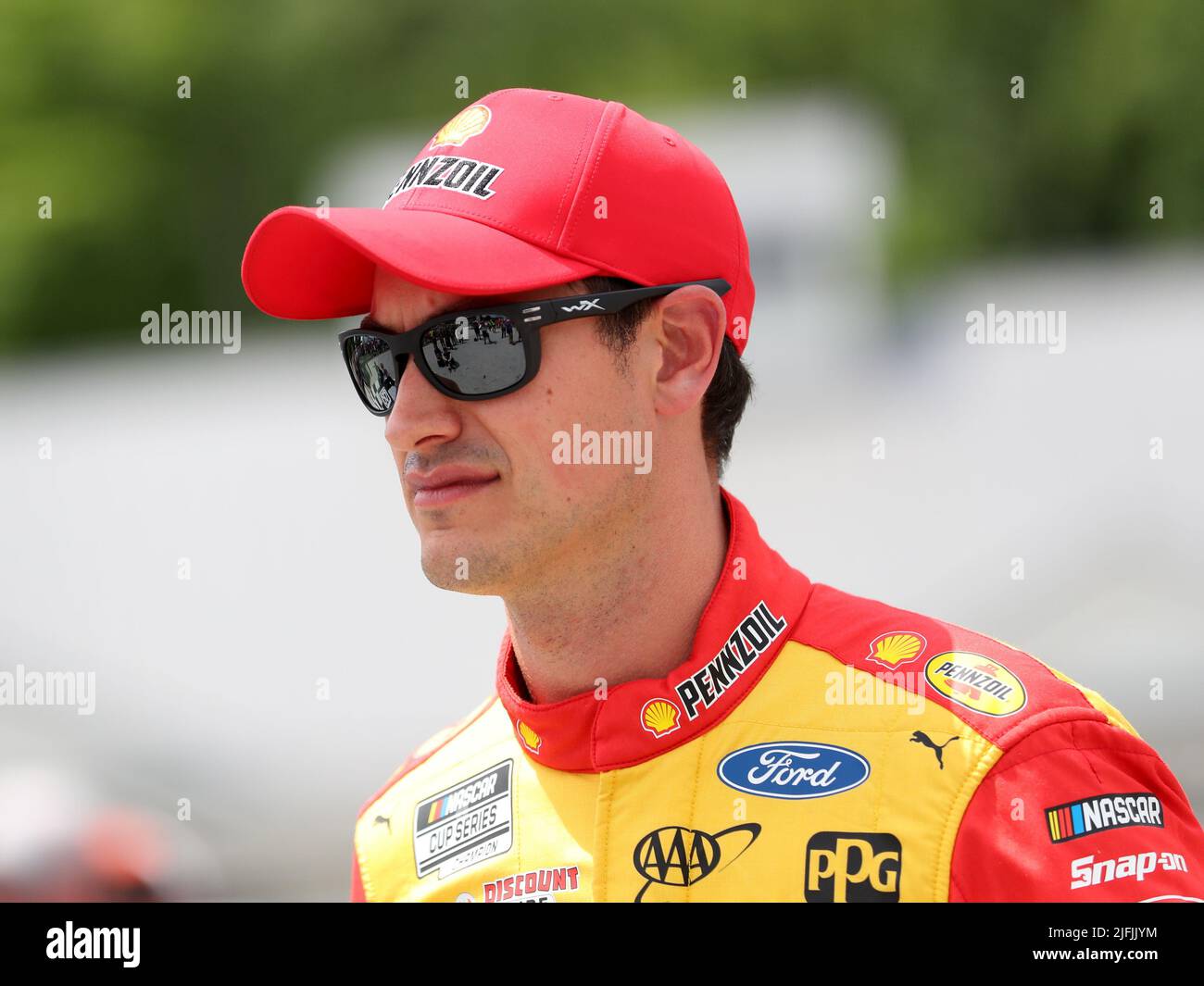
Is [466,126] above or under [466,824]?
above

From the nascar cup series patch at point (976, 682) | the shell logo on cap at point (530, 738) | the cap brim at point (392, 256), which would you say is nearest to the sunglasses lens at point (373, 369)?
the cap brim at point (392, 256)

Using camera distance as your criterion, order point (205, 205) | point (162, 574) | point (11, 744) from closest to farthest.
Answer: point (11, 744) < point (162, 574) < point (205, 205)

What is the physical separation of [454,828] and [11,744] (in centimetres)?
519

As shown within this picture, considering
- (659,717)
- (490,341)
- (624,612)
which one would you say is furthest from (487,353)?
(659,717)

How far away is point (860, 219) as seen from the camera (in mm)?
11547

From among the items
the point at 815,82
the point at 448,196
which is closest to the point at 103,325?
the point at 815,82

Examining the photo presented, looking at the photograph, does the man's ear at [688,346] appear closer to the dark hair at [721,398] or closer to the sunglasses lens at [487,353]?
the dark hair at [721,398]

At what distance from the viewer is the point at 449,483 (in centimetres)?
201

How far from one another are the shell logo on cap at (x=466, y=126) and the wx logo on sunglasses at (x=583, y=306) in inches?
12.8

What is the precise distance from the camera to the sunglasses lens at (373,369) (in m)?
2.09

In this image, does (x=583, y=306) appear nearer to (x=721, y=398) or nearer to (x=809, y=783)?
(x=721, y=398)

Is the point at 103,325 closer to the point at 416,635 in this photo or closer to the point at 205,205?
the point at 205,205

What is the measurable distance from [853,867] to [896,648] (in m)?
0.33

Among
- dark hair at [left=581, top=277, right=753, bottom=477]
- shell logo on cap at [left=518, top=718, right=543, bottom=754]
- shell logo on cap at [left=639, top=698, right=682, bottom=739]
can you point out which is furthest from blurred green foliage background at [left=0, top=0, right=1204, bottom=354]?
shell logo on cap at [left=639, top=698, right=682, bottom=739]
